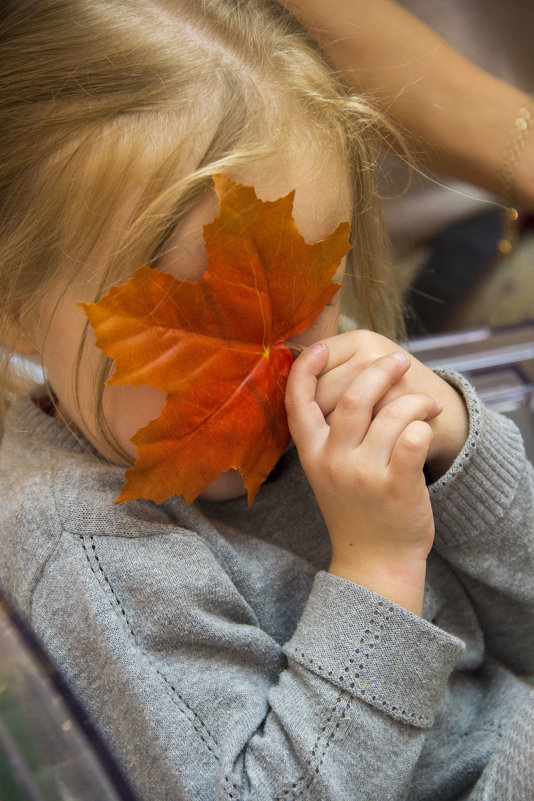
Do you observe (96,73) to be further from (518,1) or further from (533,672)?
(533,672)

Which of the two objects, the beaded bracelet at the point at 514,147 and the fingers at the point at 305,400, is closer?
the fingers at the point at 305,400

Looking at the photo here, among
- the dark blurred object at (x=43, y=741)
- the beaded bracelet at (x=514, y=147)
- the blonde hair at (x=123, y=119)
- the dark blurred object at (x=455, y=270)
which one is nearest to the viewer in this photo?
the dark blurred object at (x=43, y=741)

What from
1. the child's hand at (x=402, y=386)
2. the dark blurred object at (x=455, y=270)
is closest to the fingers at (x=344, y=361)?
the child's hand at (x=402, y=386)

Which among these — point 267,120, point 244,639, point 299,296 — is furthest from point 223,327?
point 244,639

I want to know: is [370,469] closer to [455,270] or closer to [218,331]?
[218,331]

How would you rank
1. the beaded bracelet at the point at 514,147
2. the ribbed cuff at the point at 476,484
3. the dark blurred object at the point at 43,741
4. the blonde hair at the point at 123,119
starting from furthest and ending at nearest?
the beaded bracelet at the point at 514,147 < the ribbed cuff at the point at 476,484 < the blonde hair at the point at 123,119 < the dark blurred object at the point at 43,741

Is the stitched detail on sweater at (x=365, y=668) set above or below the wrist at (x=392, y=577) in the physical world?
below

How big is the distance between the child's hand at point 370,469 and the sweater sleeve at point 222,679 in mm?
31

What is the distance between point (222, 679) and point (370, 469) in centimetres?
21

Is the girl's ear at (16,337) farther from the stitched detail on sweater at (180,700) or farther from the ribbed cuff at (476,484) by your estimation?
the ribbed cuff at (476,484)

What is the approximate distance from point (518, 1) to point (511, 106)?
0.11 meters

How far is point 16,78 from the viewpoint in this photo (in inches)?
20.9

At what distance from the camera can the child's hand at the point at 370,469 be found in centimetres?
55

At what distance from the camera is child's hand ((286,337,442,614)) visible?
1.82ft
